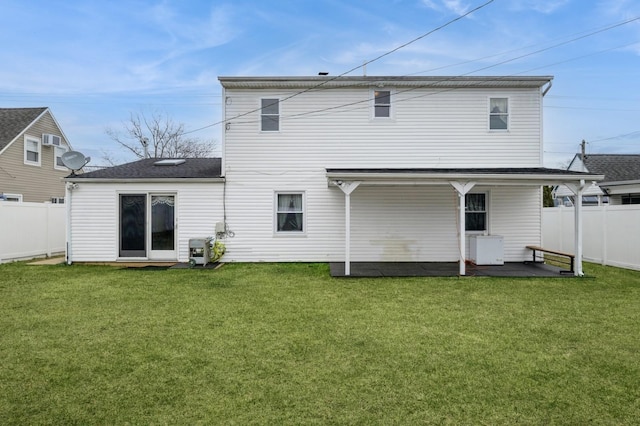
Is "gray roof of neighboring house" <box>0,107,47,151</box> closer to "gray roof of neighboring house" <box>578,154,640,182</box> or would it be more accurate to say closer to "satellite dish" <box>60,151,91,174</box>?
"satellite dish" <box>60,151,91,174</box>

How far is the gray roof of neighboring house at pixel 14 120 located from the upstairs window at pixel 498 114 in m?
19.8

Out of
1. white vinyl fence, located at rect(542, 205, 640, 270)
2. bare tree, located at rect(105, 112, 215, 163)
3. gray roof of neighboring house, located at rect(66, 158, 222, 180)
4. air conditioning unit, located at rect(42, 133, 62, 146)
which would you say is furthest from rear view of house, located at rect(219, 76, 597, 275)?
bare tree, located at rect(105, 112, 215, 163)

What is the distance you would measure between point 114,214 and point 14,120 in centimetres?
1221

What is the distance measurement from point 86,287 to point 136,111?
25.4m

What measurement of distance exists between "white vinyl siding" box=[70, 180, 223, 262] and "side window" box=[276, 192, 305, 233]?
1.78 meters

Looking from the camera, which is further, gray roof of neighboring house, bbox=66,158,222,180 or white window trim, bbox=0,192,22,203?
white window trim, bbox=0,192,22,203

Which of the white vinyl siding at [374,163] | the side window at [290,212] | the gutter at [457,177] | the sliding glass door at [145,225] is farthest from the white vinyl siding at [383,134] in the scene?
the sliding glass door at [145,225]

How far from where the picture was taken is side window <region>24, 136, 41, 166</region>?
→ 17.9 meters

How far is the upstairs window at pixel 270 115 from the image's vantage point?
37.3ft

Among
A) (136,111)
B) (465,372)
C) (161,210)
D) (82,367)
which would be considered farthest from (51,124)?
(465,372)

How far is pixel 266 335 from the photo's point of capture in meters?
4.89

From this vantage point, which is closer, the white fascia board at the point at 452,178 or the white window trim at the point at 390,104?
the white fascia board at the point at 452,178

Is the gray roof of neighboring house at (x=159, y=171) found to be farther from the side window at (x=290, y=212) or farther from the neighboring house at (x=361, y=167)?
the side window at (x=290, y=212)

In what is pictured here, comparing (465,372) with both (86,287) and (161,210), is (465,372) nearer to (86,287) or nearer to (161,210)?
(86,287)
